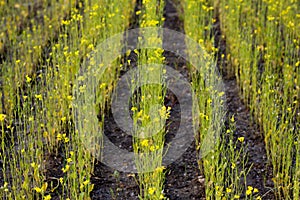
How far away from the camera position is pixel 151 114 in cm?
434

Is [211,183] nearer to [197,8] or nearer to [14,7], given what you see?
[197,8]

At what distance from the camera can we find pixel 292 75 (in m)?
5.32

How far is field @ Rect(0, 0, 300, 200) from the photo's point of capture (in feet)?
13.5

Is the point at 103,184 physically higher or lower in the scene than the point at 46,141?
lower

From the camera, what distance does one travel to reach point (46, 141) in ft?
15.0

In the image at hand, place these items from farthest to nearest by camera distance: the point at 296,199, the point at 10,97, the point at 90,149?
the point at 10,97, the point at 90,149, the point at 296,199

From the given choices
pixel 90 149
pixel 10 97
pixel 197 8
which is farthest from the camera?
pixel 197 8

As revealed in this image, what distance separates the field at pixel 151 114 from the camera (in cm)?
413

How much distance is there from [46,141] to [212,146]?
1.37 meters

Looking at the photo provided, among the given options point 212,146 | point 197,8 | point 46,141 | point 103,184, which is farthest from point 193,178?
point 197,8

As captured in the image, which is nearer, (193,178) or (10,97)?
(193,178)

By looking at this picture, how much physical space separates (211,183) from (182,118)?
4.14ft

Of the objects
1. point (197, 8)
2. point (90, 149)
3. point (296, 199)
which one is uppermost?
point (197, 8)

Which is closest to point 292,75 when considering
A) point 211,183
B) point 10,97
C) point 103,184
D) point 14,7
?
point 211,183
